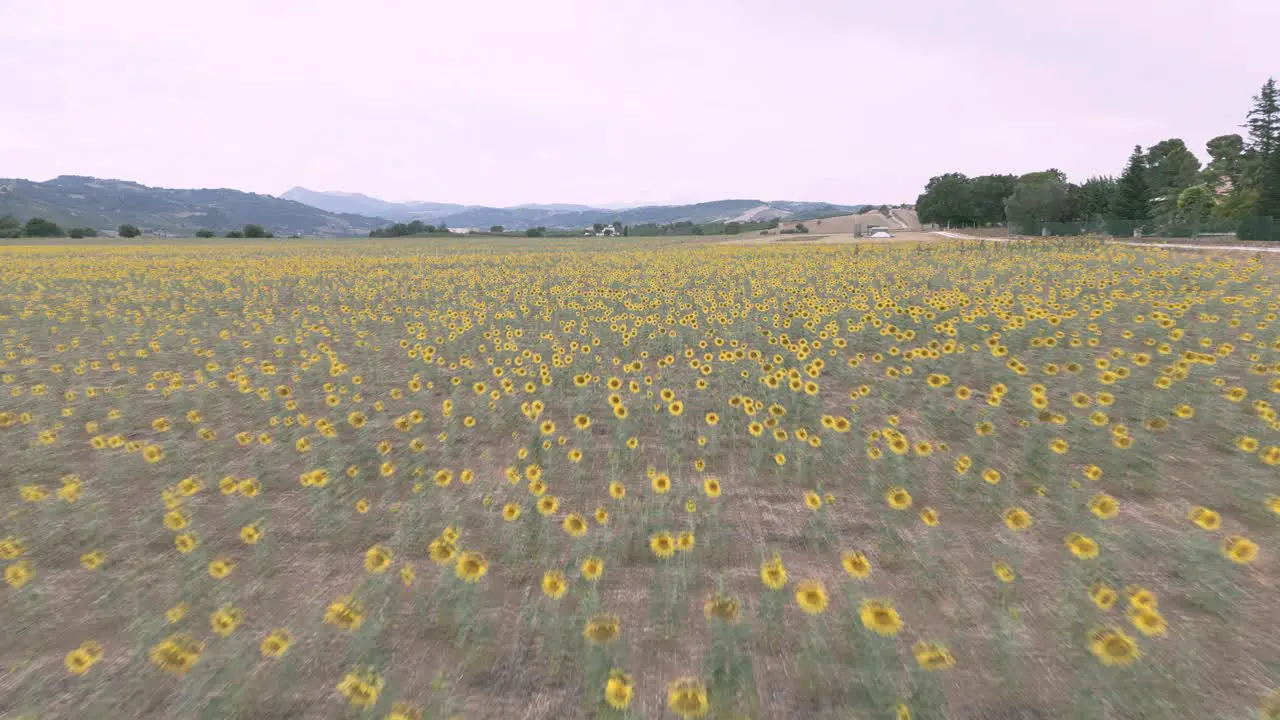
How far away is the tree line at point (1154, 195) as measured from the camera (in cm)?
5781

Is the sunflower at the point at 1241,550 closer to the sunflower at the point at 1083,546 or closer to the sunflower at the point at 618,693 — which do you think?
the sunflower at the point at 1083,546

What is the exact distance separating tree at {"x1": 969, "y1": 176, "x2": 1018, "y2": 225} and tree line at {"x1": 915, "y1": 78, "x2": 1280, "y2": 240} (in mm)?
186

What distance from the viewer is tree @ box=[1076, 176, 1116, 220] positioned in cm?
8244

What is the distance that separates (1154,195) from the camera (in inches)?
4380

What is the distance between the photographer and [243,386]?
Answer: 6.59 metres

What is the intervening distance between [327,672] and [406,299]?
608 inches

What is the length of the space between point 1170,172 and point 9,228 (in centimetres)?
19334

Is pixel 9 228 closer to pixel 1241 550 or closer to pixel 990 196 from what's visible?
pixel 1241 550

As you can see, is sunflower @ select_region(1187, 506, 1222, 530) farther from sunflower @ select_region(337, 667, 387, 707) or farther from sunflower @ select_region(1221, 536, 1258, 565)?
sunflower @ select_region(337, 667, 387, 707)

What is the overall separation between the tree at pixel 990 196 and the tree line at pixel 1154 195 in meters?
0.19

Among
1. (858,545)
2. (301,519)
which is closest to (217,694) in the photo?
(301,519)

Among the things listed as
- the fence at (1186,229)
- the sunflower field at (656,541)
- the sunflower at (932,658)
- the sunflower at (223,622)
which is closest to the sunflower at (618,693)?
the sunflower field at (656,541)

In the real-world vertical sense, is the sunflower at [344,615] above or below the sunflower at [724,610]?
below

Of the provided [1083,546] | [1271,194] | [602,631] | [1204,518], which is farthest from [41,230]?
[1271,194]
